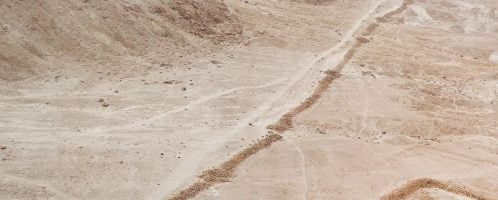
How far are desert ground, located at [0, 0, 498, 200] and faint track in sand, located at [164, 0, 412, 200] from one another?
5 centimetres

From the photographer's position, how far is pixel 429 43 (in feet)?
86.9

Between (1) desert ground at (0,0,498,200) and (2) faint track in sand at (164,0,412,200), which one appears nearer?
(2) faint track in sand at (164,0,412,200)

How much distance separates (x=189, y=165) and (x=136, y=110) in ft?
11.2

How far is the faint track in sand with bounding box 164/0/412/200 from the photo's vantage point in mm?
14484

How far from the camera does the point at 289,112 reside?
Result: 1870 centimetres

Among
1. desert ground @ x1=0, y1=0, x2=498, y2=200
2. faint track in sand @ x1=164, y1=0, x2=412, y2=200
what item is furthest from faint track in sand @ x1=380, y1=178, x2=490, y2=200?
faint track in sand @ x1=164, y1=0, x2=412, y2=200

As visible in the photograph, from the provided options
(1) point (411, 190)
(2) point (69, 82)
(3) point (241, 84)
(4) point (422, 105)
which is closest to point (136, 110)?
(2) point (69, 82)

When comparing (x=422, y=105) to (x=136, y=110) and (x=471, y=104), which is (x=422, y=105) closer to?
(x=471, y=104)

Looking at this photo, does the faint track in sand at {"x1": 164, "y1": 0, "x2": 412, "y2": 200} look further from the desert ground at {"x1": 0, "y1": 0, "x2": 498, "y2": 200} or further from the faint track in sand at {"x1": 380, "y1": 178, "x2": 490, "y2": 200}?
the faint track in sand at {"x1": 380, "y1": 178, "x2": 490, "y2": 200}

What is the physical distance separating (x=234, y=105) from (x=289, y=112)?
1711mm

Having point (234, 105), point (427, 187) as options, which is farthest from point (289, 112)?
point (427, 187)

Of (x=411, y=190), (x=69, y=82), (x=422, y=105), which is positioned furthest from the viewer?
(x=422, y=105)

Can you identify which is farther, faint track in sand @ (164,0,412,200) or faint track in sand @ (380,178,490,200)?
faint track in sand @ (380,178,490,200)

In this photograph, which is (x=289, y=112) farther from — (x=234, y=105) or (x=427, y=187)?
Answer: (x=427, y=187)
